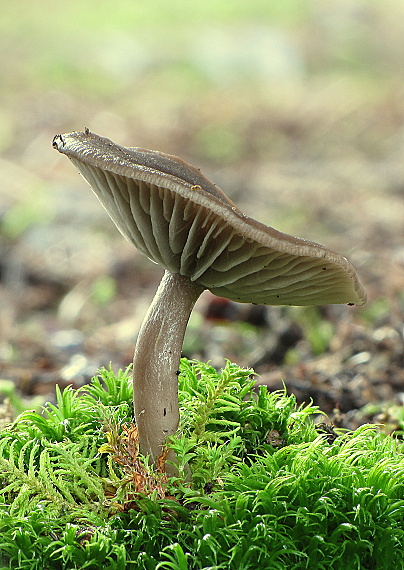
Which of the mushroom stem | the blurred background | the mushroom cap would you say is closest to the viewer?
the mushroom cap

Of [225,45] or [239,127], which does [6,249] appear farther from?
[225,45]

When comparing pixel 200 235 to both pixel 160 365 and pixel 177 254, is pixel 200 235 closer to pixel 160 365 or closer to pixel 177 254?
pixel 177 254

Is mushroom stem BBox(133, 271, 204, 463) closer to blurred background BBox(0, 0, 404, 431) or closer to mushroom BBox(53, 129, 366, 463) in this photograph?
mushroom BBox(53, 129, 366, 463)

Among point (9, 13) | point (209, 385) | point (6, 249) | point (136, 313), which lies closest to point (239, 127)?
point (6, 249)

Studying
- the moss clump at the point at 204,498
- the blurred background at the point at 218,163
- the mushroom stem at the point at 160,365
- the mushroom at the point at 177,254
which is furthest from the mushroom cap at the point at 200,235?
the blurred background at the point at 218,163

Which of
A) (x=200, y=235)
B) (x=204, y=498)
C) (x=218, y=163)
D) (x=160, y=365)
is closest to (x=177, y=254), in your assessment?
(x=200, y=235)

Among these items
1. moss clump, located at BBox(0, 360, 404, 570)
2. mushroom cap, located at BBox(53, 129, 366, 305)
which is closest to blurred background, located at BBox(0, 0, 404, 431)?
moss clump, located at BBox(0, 360, 404, 570)

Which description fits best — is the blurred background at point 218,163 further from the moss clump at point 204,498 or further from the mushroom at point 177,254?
the mushroom at point 177,254
